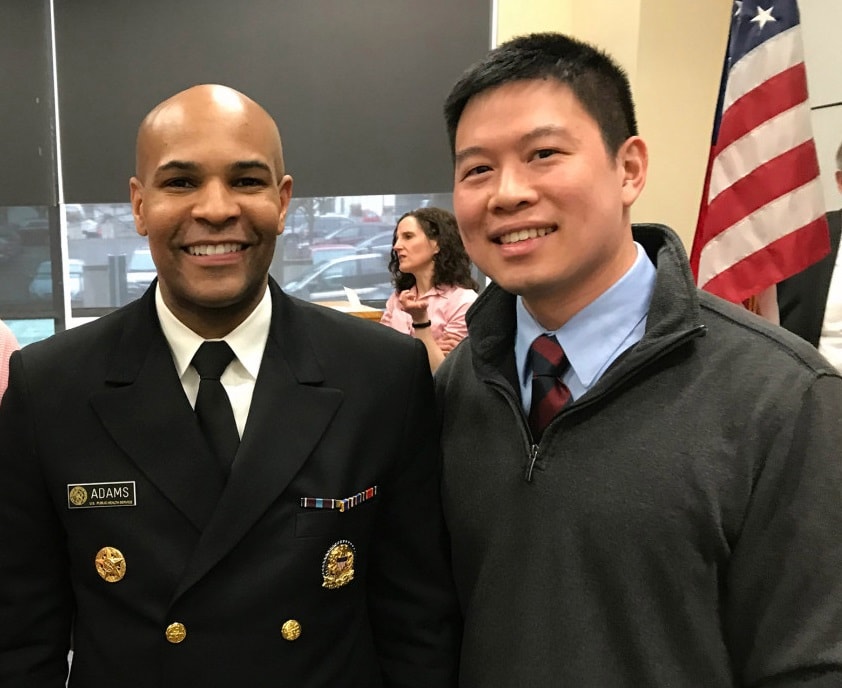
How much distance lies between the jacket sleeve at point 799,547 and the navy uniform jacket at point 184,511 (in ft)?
1.73

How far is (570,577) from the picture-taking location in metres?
1.05

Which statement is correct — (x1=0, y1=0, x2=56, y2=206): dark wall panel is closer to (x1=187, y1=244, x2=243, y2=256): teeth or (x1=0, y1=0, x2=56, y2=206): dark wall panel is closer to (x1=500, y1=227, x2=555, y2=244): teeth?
(x1=187, y1=244, x2=243, y2=256): teeth

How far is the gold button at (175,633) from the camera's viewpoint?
1.11 m

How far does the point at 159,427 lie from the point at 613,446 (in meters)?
0.68

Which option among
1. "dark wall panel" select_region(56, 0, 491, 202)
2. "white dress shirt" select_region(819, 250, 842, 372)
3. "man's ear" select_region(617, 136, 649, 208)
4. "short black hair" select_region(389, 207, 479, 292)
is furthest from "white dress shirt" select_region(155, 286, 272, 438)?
"dark wall panel" select_region(56, 0, 491, 202)

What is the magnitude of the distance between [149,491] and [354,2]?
351 cm

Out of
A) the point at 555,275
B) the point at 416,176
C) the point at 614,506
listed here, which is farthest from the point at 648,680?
the point at 416,176

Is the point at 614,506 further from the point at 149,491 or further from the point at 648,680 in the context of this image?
the point at 149,491

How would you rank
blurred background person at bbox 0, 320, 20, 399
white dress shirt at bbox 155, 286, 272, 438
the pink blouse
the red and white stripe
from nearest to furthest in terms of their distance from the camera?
white dress shirt at bbox 155, 286, 272, 438
blurred background person at bbox 0, 320, 20, 399
the red and white stripe
the pink blouse

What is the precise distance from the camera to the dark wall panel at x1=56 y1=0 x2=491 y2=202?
3.88m

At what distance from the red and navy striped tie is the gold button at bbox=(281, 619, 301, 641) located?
1.56ft

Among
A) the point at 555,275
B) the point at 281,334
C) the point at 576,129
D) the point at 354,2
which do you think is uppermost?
the point at 354,2

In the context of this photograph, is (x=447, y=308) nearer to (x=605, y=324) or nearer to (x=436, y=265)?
(x=436, y=265)

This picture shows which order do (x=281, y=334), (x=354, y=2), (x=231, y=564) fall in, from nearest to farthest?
(x=231, y=564) → (x=281, y=334) → (x=354, y=2)
